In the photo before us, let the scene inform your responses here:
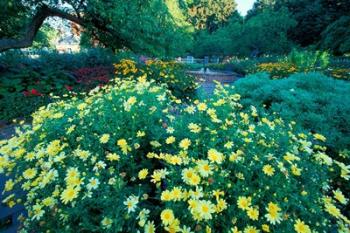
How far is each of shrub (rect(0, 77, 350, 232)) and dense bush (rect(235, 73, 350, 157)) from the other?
4.80 feet

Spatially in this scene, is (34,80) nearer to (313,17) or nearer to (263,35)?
(263,35)

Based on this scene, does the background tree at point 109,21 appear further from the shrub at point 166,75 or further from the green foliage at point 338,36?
the green foliage at point 338,36

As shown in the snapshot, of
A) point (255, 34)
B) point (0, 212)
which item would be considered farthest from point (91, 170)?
point (255, 34)

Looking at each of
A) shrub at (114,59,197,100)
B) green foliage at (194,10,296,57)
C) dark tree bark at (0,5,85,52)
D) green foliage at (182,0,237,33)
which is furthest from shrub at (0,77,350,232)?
green foliage at (182,0,237,33)

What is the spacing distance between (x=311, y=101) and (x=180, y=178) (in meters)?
3.05

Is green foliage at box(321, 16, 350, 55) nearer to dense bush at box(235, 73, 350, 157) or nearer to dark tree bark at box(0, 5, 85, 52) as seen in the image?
dense bush at box(235, 73, 350, 157)

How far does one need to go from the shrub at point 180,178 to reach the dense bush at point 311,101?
4.80 ft

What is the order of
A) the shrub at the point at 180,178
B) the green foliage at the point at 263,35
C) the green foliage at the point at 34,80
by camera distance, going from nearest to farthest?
the shrub at the point at 180,178
the green foliage at the point at 34,80
the green foliage at the point at 263,35

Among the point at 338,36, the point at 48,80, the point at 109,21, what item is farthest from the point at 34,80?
the point at 338,36

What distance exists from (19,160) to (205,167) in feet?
5.49

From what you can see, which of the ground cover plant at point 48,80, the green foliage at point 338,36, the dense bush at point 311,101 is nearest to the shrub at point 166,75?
the ground cover plant at point 48,80

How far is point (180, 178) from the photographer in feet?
5.25

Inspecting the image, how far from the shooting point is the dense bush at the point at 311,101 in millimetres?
3299

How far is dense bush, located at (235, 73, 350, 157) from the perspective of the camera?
330 cm
